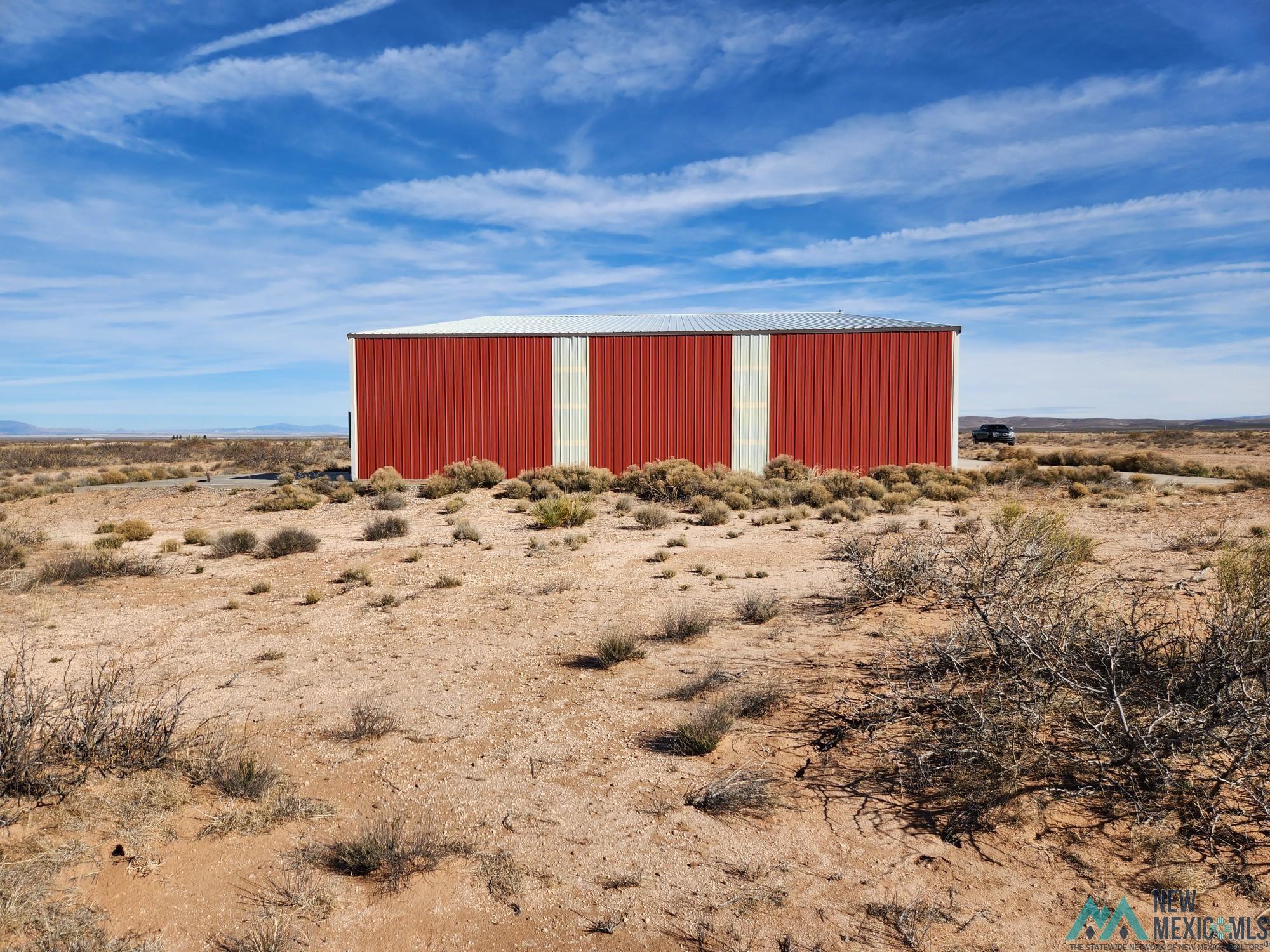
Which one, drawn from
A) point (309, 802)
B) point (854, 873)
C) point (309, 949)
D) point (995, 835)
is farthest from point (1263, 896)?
point (309, 802)

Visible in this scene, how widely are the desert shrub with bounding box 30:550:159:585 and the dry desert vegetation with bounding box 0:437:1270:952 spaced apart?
2.02 ft

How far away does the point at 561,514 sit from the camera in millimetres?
14344

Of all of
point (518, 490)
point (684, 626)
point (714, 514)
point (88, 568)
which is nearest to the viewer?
point (684, 626)

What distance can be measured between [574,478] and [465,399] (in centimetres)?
505

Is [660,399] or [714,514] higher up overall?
[660,399]

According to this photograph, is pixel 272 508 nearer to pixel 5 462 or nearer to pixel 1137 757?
pixel 1137 757

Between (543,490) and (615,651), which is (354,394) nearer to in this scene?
(543,490)

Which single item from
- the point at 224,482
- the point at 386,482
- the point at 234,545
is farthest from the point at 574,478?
the point at 224,482

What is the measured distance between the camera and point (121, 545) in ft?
40.8

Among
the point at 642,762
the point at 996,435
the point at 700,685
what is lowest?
the point at 642,762

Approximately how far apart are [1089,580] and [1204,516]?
801 cm

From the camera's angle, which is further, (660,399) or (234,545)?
(660,399)

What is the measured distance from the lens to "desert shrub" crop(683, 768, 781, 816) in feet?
13.4

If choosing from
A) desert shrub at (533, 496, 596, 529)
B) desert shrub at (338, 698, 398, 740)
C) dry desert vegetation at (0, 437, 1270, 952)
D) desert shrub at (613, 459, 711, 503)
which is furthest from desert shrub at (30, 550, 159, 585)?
desert shrub at (613, 459, 711, 503)
